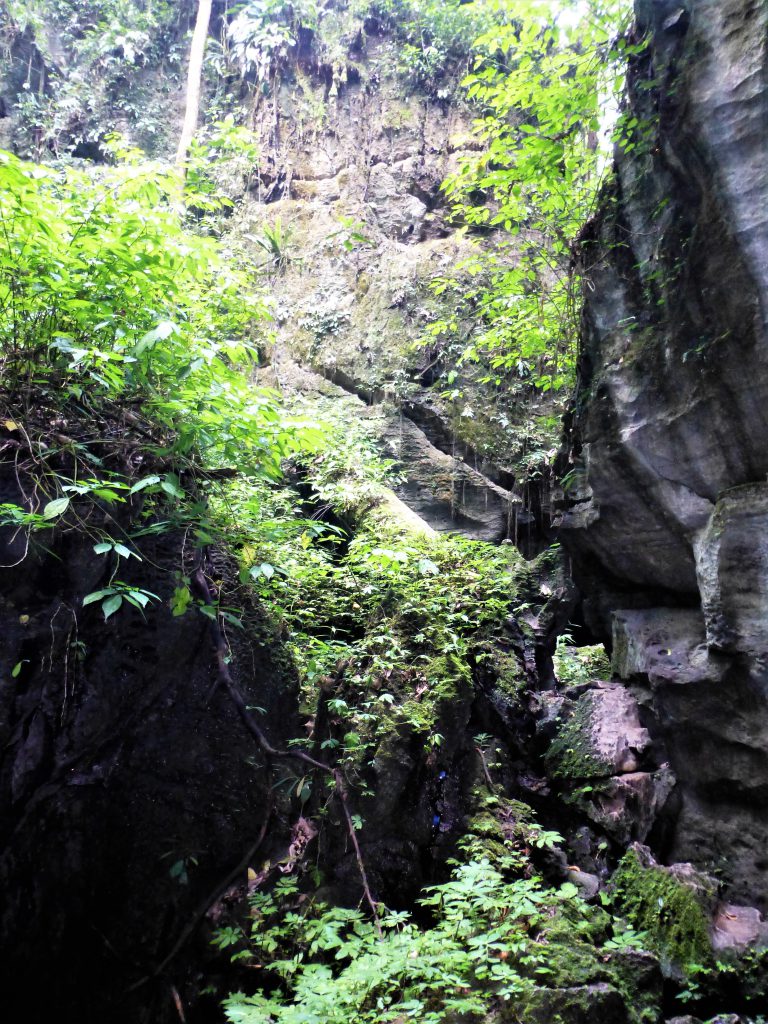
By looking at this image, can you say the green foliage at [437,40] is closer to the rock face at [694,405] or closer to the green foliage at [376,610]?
the rock face at [694,405]

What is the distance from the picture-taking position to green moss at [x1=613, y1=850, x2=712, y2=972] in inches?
179

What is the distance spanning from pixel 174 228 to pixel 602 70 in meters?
4.32

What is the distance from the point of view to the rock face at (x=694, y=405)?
15.1 feet

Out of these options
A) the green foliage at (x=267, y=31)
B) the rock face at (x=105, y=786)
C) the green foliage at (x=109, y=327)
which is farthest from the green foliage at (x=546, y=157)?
the green foliage at (x=267, y=31)

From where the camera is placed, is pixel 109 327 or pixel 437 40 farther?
pixel 437 40

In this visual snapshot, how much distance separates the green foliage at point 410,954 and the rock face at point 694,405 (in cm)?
228

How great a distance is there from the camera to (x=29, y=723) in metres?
4.14

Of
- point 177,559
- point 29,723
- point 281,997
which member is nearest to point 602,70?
point 177,559

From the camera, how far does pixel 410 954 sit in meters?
3.52

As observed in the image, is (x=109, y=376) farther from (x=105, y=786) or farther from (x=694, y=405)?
(x=694, y=405)

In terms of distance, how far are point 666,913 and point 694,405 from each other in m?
4.03

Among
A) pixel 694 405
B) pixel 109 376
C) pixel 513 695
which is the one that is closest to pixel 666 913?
pixel 513 695

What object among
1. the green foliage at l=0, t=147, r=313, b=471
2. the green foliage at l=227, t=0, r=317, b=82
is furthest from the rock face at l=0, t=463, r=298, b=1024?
the green foliage at l=227, t=0, r=317, b=82

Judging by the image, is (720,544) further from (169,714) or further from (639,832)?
(169,714)
